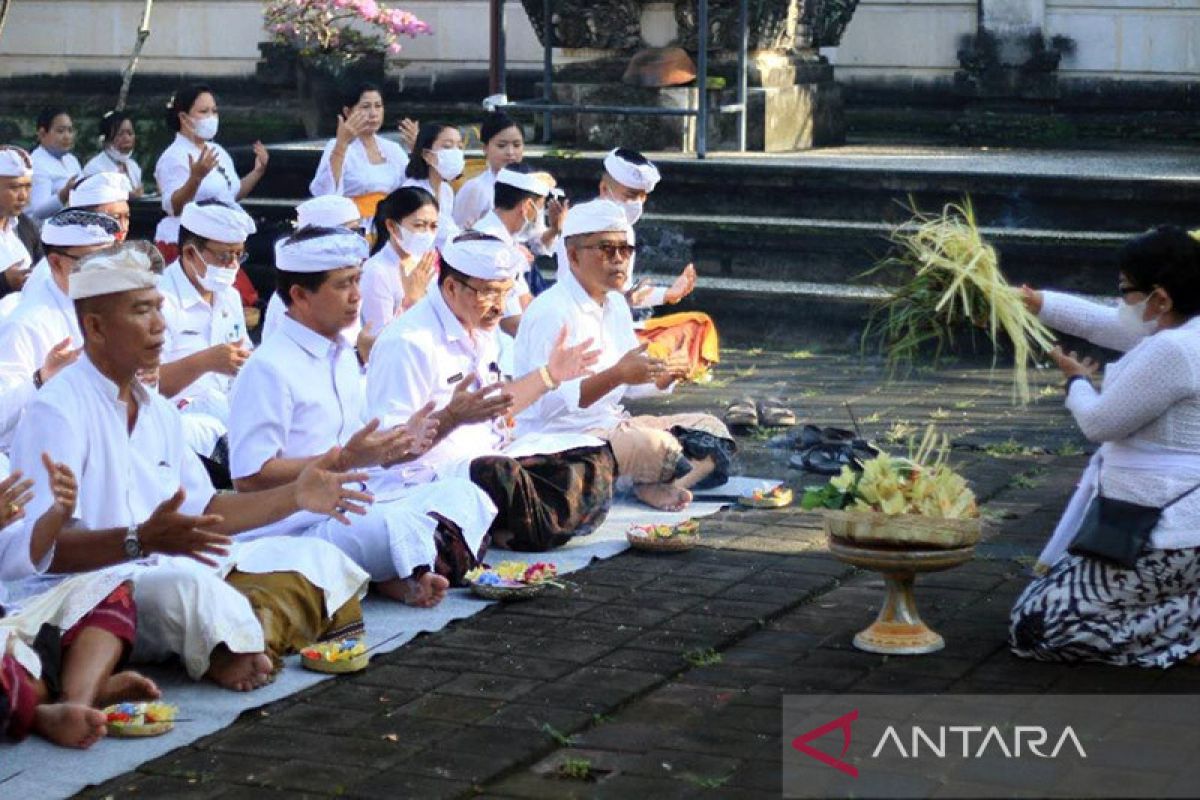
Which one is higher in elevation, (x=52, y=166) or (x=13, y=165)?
(x=13, y=165)

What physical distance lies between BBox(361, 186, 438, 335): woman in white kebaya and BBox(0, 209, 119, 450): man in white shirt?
1.66 meters

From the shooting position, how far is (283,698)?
5816 mm

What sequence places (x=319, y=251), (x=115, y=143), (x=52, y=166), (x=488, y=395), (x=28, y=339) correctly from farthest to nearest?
(x=115, y=143)
(x=52, y=166)
(x=28, y=339)
(x=488, y=395)
(x=319, y=251)

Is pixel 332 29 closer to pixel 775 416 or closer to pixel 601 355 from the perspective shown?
pixel 775 416

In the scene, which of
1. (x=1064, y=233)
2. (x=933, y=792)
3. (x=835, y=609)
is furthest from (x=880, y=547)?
(x=1064, y=233)

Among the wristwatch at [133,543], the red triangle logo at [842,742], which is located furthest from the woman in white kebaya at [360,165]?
the red triangle logo at [842,742]

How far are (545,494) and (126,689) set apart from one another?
2326mm

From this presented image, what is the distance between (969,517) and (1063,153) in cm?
958

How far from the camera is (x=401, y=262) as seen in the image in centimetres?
954

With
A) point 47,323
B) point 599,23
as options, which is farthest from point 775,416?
point 599,23

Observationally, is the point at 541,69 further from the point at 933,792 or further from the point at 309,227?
the point at 933,792

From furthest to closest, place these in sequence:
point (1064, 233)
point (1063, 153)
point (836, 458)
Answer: point (1063, 153) < point (1064, 233) < point (836, 458)

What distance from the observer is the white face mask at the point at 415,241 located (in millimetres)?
9531

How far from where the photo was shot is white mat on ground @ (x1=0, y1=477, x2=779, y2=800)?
16.8 ft
